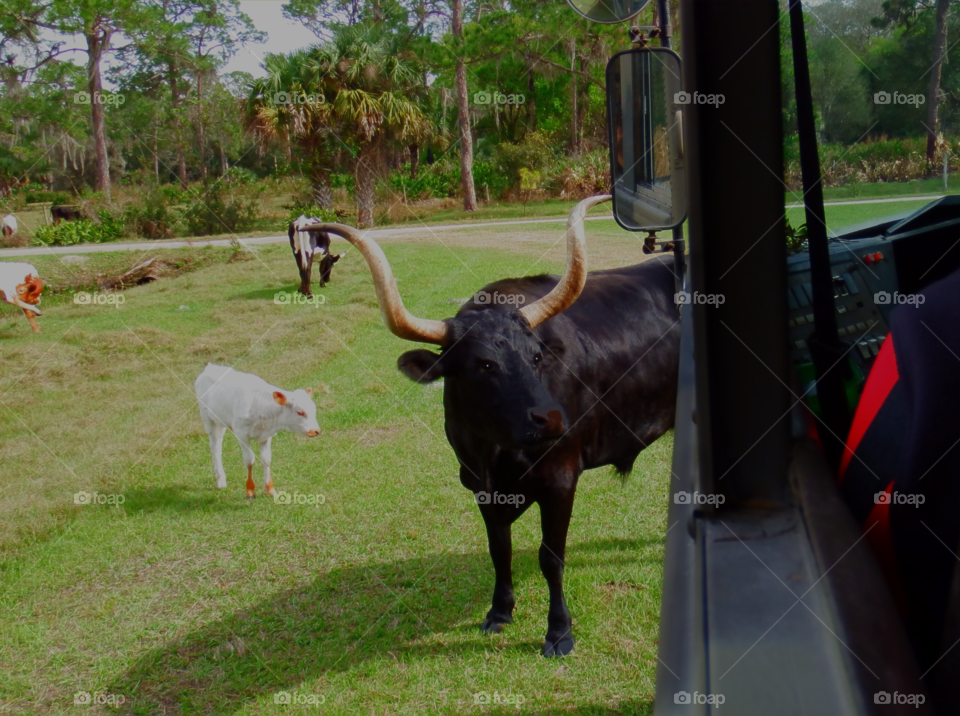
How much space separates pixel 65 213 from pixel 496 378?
19082 mm

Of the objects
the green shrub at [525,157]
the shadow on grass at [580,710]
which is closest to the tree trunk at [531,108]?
the green shrub at [525,157]

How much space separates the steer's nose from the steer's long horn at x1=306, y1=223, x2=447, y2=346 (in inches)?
22.8

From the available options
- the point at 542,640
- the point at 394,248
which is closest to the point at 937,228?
the point at 542,640

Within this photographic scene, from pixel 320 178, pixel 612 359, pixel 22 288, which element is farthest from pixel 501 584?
pixel 320 178

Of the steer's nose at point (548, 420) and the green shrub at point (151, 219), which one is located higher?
the green shrub at point (151, 219)

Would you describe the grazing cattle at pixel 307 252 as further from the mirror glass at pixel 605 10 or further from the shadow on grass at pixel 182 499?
the mirror glass at pixel 605 10

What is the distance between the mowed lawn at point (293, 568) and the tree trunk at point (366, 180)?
12.8 metres

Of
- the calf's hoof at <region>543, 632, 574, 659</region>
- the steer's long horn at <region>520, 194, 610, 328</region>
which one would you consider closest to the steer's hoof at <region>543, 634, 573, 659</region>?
the calf's hoof at <region>543, 632, 574, 659</region>

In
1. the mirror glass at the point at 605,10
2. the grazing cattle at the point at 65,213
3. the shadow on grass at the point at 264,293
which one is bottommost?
the shadow on grass at the point at 264,293

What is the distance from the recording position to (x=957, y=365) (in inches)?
26.7

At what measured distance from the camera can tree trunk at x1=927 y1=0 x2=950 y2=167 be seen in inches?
34.5

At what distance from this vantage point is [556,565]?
323cm

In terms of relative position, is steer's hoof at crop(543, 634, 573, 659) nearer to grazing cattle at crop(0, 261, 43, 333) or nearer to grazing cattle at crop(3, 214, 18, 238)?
grazing cattle at crop(0, 261, 43, 333)

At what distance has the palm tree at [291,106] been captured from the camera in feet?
55.1
